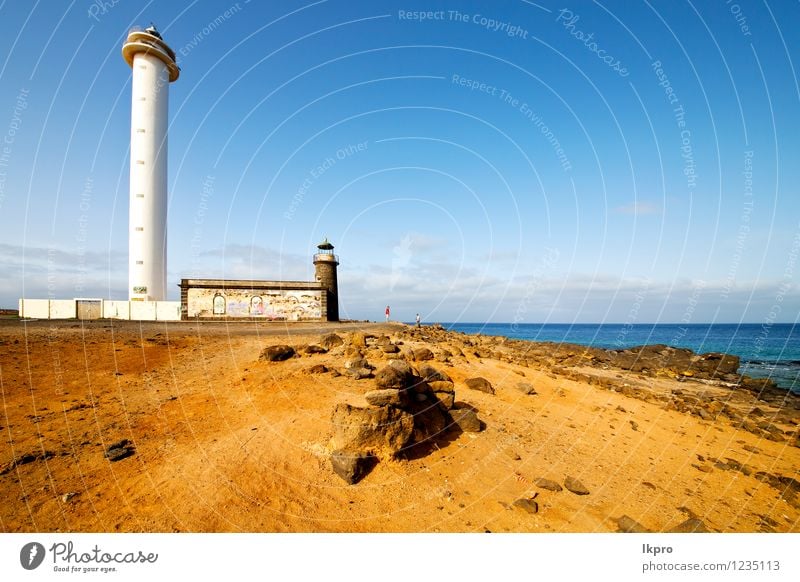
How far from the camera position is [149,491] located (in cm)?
632

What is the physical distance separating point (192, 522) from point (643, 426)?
14022mm

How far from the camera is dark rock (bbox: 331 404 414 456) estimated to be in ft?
24.7

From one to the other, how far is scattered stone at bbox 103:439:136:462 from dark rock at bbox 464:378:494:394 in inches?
377

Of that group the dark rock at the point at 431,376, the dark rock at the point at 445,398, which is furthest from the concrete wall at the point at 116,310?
the dark rock at the point at 445,398

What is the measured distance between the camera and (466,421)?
9.19 metres

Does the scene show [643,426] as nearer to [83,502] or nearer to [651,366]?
[83,502]

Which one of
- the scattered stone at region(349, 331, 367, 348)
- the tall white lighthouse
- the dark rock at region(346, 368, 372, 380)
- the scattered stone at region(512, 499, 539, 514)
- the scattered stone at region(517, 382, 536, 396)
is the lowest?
the scattered stone at region(512, 499, 539, 514)

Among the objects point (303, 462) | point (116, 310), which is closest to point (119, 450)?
point (303, 462)

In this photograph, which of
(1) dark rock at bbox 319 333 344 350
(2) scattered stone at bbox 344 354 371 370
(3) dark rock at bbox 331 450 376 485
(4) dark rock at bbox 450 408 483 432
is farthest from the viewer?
(1) dark rock at bbox 319 333 344 350

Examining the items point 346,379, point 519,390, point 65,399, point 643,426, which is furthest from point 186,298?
point 643,426

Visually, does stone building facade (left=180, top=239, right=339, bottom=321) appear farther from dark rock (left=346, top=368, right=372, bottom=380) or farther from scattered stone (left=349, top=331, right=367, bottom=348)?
dark rock (left=346, top=368, right=372, bottom=380)

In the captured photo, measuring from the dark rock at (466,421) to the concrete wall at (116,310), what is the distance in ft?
113

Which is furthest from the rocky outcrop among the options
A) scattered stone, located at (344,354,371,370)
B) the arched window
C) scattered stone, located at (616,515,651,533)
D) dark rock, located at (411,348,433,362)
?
the arched window

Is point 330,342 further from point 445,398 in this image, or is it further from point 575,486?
point 575,486
